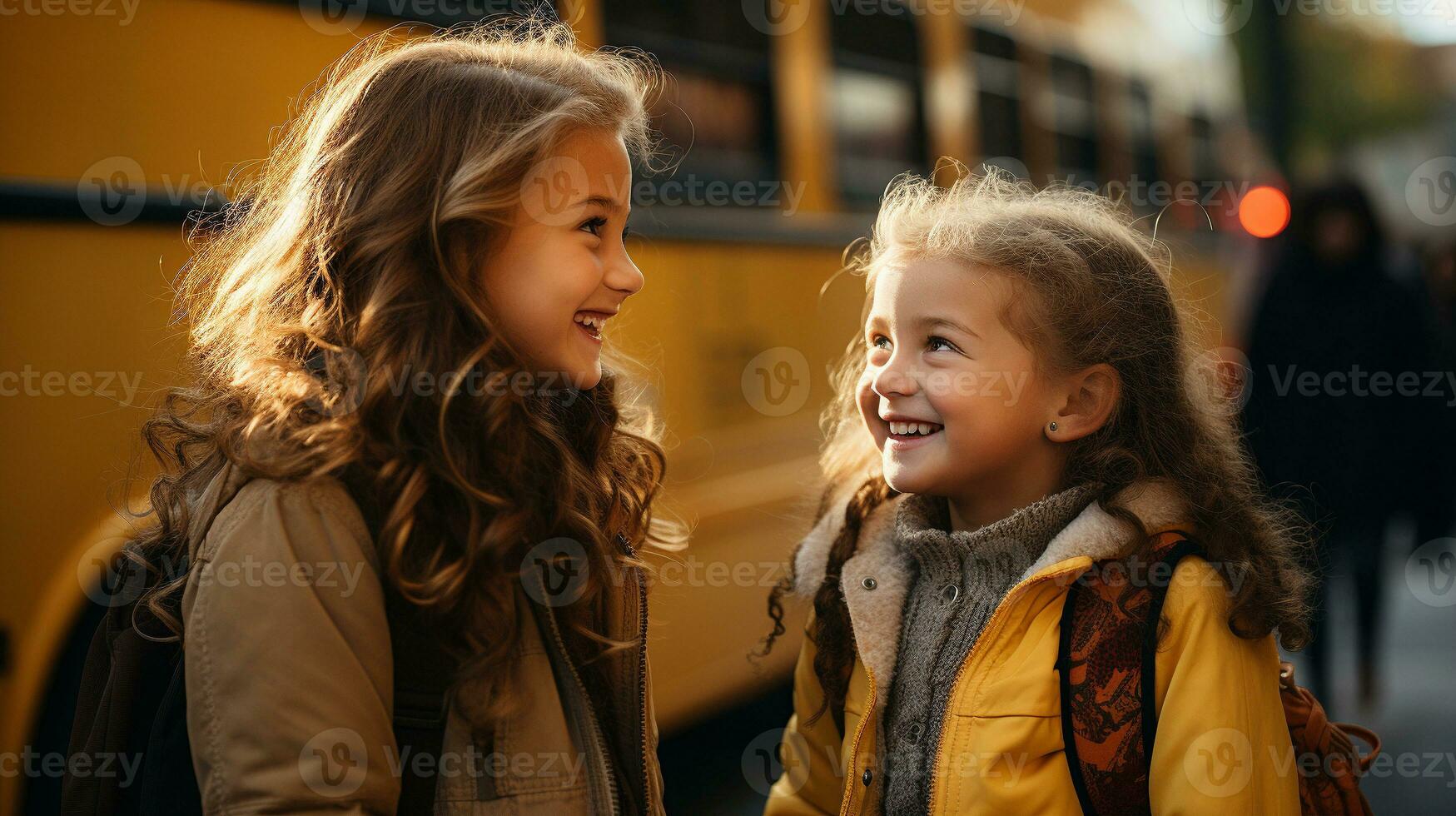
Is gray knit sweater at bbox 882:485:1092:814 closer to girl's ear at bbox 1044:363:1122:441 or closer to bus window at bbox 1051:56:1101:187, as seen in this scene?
girl's ear at bbox 1044:363:1122:441

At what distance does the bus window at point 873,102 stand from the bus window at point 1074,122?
5.17 feet

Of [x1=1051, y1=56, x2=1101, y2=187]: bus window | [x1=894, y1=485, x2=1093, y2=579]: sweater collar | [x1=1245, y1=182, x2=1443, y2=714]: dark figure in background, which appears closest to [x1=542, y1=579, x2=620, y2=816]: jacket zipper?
[x1=894, y1=485, x2=1093, y2=579]: sweater collar

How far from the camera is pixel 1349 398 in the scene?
479 cm

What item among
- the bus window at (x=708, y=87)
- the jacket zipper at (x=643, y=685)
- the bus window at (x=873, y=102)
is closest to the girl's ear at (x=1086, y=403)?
the jacket zipper at (x=643, y=685)

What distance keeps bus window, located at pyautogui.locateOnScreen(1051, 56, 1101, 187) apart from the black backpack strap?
5492 millimetres

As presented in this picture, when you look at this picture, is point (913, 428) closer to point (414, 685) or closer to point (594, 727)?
point (594, 727)

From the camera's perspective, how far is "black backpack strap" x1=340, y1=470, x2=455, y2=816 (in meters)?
1.59

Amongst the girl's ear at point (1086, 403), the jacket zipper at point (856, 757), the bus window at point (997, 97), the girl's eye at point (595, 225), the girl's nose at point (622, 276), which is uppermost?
the bus window at point (997, 97)

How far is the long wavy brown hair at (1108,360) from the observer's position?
1.98m

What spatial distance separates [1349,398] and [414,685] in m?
4.25

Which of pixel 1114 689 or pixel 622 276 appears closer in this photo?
pixel 1114 689

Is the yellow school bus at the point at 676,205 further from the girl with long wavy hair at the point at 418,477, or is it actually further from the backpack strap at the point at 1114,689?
the backpack strap at the point at 1114,689

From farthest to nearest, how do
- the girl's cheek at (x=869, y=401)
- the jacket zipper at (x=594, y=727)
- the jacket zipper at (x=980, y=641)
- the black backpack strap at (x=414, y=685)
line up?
the girl's cheek at (x=869, y=401)
the jacket zipper at (x=980, y=641)
the jacket zipper at (x=594, y=727)
the black backpack strap at (x=414, y=685)

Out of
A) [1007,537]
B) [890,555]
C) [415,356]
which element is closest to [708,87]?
[890,555]
